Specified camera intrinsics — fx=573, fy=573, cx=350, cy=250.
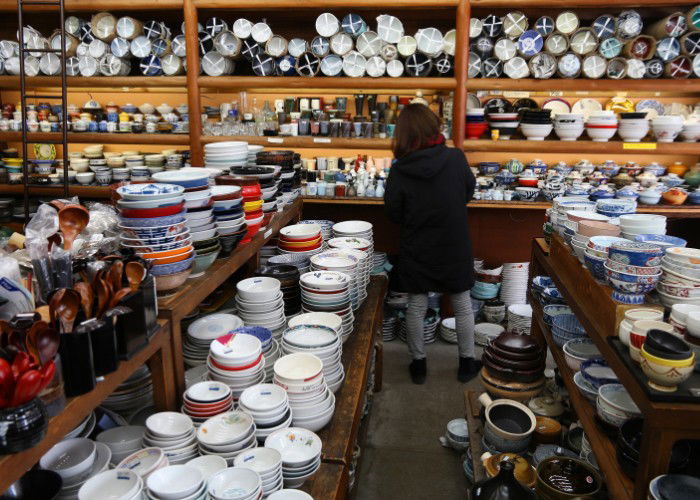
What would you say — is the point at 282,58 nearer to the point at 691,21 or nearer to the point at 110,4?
the point at 110,4

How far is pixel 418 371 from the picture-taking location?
3688 mm

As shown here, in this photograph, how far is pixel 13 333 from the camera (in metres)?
1.15

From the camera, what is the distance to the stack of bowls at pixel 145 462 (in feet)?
4.57

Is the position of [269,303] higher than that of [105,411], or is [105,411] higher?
[269,303]

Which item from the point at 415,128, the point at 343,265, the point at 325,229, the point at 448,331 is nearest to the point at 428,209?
the point at 415,128

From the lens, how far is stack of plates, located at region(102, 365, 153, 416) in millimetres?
1858

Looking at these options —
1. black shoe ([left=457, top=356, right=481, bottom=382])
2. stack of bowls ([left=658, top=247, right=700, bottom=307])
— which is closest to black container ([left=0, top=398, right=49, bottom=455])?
stack of bowls ([left=658, top=247, right=700, bottom=307])

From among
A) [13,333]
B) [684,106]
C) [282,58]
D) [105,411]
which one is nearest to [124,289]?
[13,333]

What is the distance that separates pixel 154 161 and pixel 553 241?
11.1 ft

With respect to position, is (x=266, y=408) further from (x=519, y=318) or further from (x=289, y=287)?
(x=519, y=318)

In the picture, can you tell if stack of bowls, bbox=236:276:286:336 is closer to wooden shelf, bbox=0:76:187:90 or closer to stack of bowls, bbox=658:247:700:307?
stack of bowls, bbox=658:247:700:307

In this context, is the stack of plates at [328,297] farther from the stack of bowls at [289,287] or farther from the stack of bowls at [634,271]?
the stack of bowls at [634,271]

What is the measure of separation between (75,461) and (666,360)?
1.46 metres

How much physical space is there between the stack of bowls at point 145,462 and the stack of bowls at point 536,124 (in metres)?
3.74
